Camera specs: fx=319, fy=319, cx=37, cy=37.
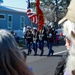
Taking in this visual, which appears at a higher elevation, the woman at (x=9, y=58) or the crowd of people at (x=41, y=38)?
the woman at (x=9, y=58)

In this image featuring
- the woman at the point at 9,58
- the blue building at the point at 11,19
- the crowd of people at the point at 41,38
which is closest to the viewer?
the woman at the point at 9,58

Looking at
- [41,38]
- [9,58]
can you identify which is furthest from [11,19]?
[9,58]

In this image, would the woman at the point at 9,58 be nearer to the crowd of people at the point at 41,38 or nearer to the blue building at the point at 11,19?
the crowd of people at the point at 41,38

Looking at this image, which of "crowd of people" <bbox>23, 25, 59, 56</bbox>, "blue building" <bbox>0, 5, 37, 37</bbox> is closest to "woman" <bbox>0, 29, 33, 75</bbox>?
"crowd of people" <bbox>23, 25, 59, 56</bbox>

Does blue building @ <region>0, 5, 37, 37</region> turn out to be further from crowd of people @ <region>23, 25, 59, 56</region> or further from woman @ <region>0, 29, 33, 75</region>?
woman @ <region>0, 29, 33, 75</region>

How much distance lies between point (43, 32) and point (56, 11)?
33860 millimetres

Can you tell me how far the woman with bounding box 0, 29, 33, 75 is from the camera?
2.15 meters

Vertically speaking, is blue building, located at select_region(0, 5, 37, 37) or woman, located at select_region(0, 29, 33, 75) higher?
woman, located at select_region(0, 29, 33, 75)

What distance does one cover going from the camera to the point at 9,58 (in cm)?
217

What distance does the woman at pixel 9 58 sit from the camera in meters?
2.15

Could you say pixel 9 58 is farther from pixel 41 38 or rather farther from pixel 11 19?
pixel 11 19

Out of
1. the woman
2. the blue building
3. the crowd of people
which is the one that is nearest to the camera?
the woman

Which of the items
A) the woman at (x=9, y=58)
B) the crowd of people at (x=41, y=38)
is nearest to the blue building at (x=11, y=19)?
the crowd of people at (x=41, y=38)

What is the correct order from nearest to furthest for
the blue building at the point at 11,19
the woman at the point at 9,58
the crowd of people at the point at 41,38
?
1. the woman at the point at 9,58
2. the crowd of people at the point at 41,38
3. the blue building at the point at 11,19
